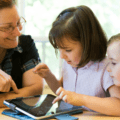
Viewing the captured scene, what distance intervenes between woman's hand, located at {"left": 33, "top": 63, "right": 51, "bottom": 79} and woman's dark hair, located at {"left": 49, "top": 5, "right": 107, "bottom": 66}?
161 mm

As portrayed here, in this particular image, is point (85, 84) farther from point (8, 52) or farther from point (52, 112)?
point (8, 52)

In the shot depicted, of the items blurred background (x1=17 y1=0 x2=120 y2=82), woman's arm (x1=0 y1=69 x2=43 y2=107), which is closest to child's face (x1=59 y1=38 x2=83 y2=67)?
woman's arm (x1=0 y1=69 x2=43 y2=107)

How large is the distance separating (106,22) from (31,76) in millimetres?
2006

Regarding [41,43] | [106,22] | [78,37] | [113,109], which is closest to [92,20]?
[78,37]

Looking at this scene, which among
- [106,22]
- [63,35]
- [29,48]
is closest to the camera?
[63,35]

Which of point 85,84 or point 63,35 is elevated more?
point 63,35

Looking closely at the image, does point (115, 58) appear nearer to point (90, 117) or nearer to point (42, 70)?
point (90, 117)

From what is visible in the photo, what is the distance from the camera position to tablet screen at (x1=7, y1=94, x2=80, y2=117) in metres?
0.81

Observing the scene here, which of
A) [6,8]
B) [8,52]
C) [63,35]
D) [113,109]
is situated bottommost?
[113,109]

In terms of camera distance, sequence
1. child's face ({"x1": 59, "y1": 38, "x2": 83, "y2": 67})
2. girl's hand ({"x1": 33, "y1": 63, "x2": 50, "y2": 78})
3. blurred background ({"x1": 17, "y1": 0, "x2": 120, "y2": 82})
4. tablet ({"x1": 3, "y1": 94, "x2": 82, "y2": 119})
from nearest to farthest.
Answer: tablet ({"x1": 3, "y1": 94, "x2": 82, "y2": 119}) < child's face ({"x1": 59, "y1": 38, "x2": 83, "y2": 67}) < girl's hand ({"x1": 33, "y1": 63, "x2": 50, "y2": 78}) < blurred background ({"x1": 17, "y1": 0, "x2": 120, "y2": 82})

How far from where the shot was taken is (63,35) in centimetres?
103

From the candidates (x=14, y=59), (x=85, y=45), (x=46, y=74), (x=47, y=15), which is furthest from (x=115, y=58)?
(x=47, y=15)

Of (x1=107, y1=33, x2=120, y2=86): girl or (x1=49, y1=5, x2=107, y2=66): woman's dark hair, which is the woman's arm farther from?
(x1=107, y1=33, x2=120, y2=86): girl

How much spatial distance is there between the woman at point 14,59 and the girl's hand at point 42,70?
82mm
